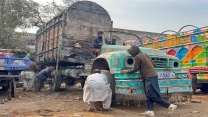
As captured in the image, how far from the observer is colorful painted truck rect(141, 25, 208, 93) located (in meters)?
8.11

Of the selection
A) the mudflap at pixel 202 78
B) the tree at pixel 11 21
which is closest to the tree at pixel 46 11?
the tree at pixel 11 21

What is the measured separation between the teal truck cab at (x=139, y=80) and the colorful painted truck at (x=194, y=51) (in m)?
2.35

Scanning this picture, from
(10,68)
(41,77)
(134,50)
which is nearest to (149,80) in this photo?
(134,50)

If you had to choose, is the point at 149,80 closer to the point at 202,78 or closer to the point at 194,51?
the point at 202,78

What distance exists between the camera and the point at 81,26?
8852mm

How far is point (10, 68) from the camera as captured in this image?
23.9 feet

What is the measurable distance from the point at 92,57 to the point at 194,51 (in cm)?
378

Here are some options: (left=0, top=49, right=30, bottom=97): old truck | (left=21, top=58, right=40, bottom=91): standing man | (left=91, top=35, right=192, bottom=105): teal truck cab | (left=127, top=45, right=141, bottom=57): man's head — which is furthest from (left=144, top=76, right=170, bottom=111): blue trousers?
(left=21, top=58, right=40, bottom=91): standing man

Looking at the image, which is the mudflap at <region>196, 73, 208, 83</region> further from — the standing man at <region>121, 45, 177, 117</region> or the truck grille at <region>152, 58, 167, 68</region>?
the standing man at <region>121, 45, 177, 117</region>

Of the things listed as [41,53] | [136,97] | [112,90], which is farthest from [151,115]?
[41,53]

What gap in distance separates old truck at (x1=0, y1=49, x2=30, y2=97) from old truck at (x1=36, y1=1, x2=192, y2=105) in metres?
1.52

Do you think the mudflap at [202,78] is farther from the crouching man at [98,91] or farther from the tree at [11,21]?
the tree at [11,21]

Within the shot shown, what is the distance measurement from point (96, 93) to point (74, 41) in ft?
13.6

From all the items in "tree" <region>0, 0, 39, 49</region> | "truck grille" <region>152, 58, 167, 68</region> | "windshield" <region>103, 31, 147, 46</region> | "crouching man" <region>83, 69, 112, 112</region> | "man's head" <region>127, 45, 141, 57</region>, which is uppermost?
"tree" <region>0, 0, 39, 49</region>
